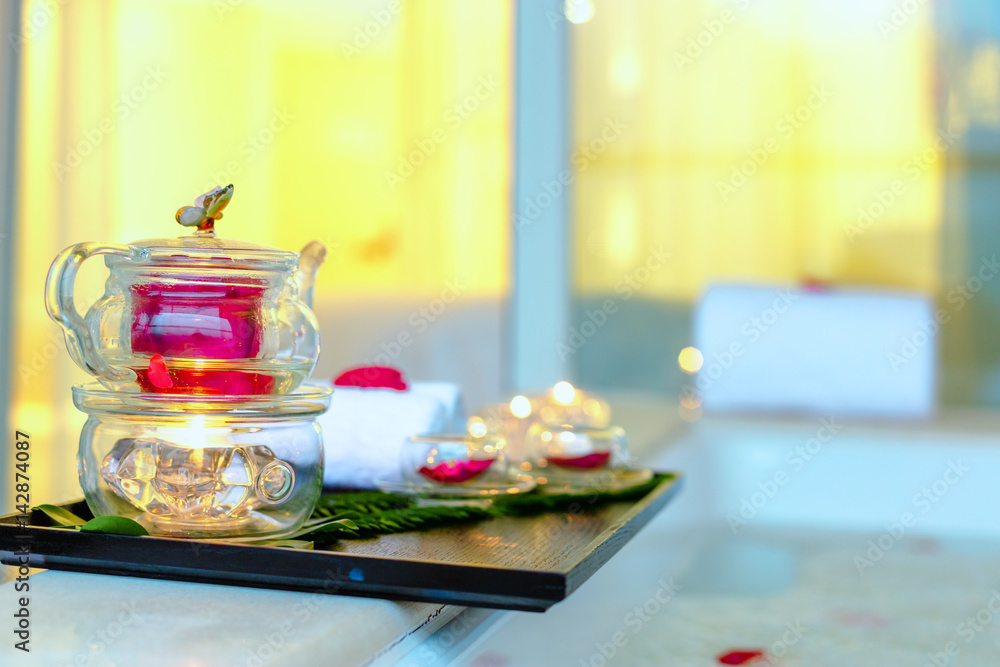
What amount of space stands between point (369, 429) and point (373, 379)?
0.08 meters

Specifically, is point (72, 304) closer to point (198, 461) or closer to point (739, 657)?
point (198, 461)

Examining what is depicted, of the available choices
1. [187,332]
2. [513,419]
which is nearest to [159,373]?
[187,332]

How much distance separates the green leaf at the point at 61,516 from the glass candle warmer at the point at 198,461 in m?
0.04

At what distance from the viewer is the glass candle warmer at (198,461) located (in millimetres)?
671

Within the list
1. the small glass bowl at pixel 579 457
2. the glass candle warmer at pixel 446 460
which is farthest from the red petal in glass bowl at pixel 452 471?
the small glass bowl at pixel 579 457

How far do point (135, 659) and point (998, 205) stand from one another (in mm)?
2735

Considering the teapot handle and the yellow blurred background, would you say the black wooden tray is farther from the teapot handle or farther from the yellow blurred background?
the yellow blurred background

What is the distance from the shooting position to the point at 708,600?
145 centimetres

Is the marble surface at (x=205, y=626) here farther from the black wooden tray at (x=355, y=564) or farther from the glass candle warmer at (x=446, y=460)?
the glass candle warmer at (x=446, y=460)

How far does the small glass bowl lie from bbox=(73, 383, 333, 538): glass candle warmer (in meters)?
0.39

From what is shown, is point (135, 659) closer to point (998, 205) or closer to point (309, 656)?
point (309, 656)

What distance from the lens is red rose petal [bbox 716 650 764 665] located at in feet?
3.84

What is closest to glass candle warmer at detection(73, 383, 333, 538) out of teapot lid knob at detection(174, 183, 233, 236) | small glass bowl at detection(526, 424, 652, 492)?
teapot lid knob at detection(174, 183, 233, 236)

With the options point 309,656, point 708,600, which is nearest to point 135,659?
Result: point 309,656
